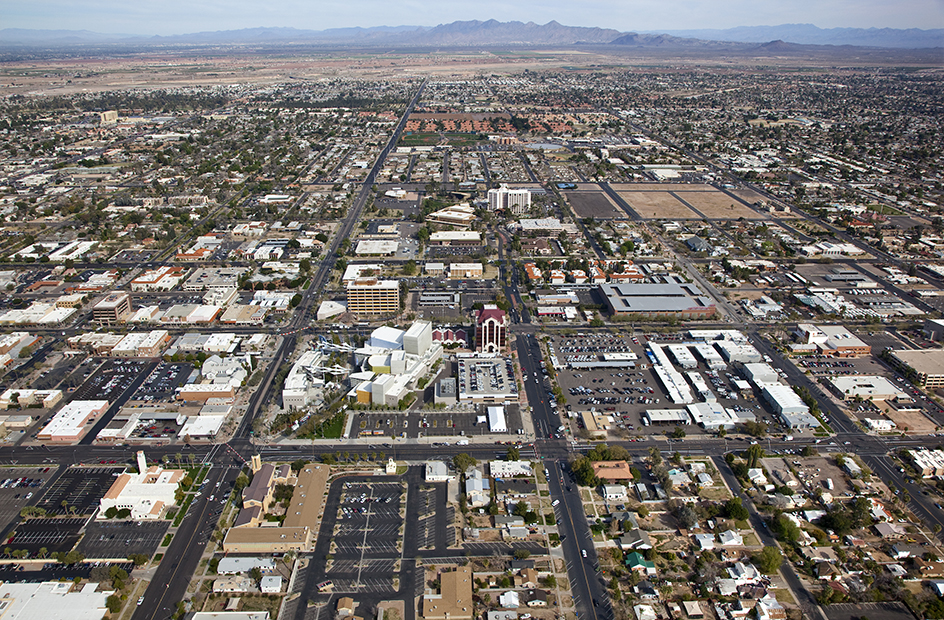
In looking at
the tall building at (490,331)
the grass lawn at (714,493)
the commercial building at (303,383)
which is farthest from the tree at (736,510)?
the commercial building at (303,383)

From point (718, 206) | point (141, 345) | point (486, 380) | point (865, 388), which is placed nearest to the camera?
point (865, 388)

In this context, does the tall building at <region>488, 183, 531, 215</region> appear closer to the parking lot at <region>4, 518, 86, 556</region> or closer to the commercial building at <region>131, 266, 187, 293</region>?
the commercial building at <region>131, 266, 187, 293</region>

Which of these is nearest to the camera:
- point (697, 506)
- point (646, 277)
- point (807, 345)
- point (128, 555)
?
point (128, 555)

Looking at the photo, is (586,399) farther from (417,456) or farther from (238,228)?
(238,228)

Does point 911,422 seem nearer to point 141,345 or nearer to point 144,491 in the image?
point 144,491

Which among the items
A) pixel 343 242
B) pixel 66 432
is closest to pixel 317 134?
pixel 343 242

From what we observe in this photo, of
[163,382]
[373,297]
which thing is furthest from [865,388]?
[163,382]

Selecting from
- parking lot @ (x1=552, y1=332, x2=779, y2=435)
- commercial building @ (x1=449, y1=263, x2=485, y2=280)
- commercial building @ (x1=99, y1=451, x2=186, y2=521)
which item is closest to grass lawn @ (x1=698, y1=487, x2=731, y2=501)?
parking lot @ (x1=552, y1=332, x2=779, y2=435)
